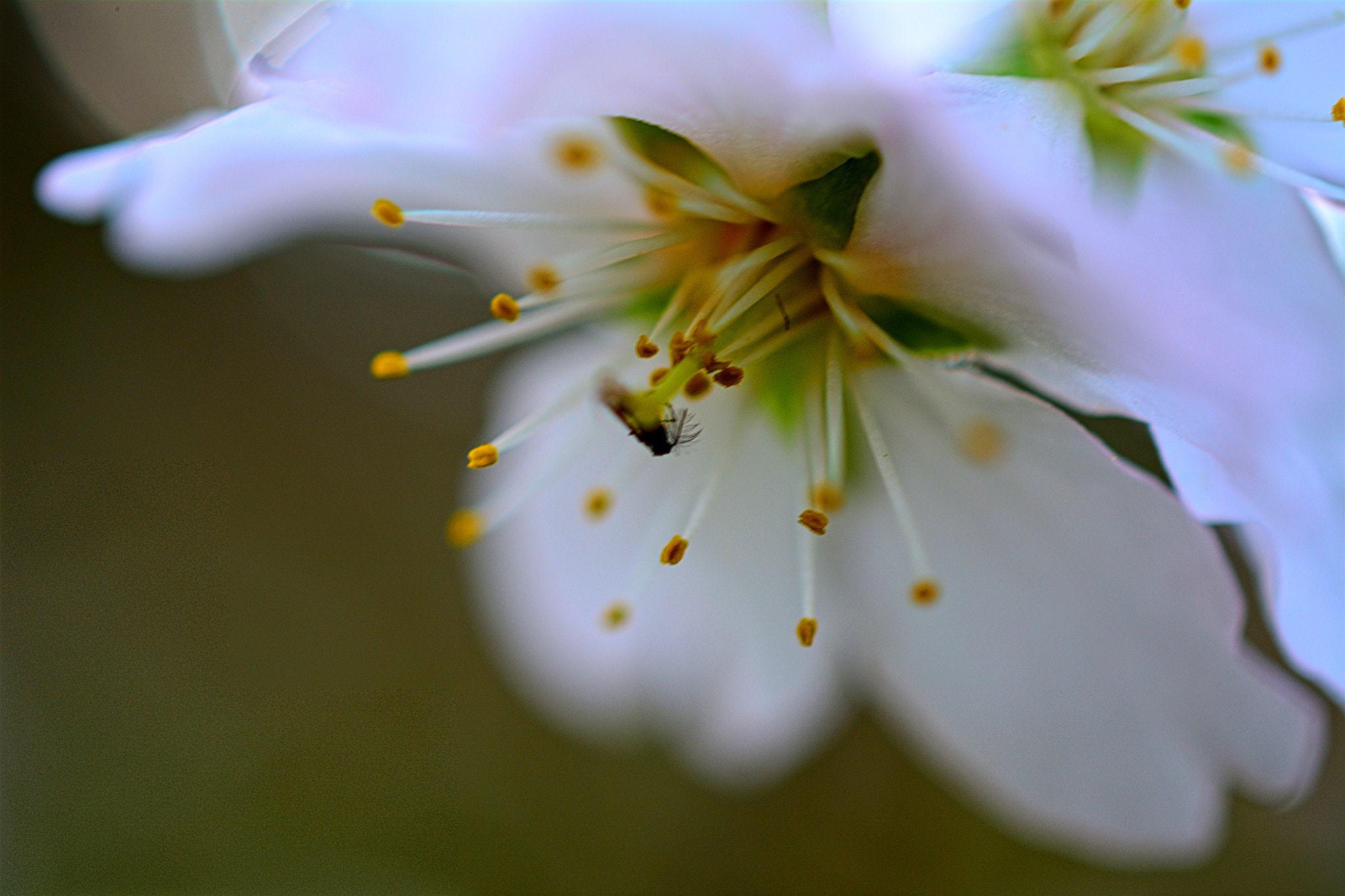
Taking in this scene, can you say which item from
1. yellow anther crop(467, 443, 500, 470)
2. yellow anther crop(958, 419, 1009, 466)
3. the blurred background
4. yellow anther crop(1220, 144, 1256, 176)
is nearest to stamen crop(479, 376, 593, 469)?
yellow anther crop(467, 443, 500, 470)

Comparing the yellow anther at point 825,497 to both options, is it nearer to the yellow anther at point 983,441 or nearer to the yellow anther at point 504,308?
the yellow anther at point 983,441

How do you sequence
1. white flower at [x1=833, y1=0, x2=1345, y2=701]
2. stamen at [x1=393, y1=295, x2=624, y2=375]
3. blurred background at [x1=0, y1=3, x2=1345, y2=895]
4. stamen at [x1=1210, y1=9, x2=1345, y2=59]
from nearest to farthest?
white flower at [x1=833, y1=0, x2=1345, y2=701]
stamen at [x1=1210, y1=9, x2=1345, y2=59]
stamen at [x1=393, y1=295, x2=624, y2=375]
blurred background at [x1=0, y1=3, x2=1345, y2=895]

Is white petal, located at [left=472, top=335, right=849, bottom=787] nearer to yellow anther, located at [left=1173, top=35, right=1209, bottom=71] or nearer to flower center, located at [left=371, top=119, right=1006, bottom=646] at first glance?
flower center, located at [left=371, top=119, right=1006, bottom=646]

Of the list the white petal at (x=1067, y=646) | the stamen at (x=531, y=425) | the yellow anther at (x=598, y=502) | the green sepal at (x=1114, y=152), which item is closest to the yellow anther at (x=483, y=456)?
the stamen at (x=531, y=425)

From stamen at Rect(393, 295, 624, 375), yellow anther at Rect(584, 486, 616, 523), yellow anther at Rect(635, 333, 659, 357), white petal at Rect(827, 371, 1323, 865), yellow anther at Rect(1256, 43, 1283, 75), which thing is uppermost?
stamen at Rect(393, 295, 624, 375)

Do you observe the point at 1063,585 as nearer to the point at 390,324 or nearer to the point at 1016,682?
the point at 1016,682

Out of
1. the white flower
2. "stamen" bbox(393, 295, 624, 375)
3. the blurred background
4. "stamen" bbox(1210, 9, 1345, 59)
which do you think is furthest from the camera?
the blurred background

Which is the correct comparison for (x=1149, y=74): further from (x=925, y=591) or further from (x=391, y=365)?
(x=391, y=365)

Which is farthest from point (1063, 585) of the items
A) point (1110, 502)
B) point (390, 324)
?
point (390, 324)
